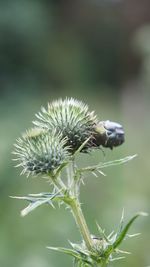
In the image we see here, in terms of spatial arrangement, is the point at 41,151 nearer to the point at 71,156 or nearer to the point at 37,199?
the point at 71,156

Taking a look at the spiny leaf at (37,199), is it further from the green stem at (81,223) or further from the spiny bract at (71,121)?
the spiny bract at (71,121)

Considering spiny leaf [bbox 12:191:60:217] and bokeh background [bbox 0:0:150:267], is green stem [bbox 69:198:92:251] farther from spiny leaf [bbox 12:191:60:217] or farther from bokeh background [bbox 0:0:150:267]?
bokeh background [bbox 0:0:150:267]

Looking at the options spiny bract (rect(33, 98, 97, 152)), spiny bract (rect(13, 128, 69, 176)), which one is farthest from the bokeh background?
spiny bract (rect(13, 128, 69, 176))

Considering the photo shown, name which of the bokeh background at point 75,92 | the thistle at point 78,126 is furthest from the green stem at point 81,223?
the bokeh background at point 75,92

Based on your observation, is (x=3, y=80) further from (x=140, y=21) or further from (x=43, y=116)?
(x=43, y=116)

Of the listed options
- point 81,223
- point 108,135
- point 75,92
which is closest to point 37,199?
point 81,223

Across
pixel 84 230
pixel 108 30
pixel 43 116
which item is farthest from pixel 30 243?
pixel 108 30
